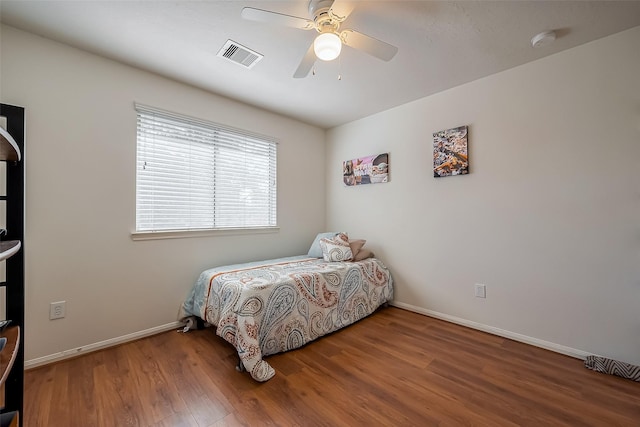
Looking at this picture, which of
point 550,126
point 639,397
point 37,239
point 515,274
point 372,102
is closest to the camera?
point 639,397

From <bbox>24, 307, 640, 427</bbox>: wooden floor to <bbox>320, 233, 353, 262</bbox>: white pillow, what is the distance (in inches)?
37.2

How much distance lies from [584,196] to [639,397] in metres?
1.32

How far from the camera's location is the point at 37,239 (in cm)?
188

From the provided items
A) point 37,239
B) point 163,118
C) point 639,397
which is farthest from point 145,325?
point 639,397

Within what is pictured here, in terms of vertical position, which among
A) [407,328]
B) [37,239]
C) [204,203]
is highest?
[204,203]

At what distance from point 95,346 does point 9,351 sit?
1.57 meters

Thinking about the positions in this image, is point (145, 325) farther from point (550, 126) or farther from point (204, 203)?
point (550, 126)

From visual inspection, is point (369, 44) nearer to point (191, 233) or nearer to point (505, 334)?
point (191, 233)

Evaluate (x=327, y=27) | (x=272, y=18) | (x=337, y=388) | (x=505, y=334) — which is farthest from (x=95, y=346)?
(x=505, y=334)

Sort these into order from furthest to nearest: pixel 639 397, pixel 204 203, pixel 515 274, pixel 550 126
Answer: pixel 204 203, pixel 515 274, pixel 550 126, pixel 639 397

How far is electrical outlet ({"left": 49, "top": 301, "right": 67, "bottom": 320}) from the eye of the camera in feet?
6.31

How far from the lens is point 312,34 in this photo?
189 centimetres

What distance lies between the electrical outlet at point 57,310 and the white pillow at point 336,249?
7.48 feet

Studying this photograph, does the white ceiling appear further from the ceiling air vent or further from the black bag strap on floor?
the black bag strap on floor
